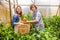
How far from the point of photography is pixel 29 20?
18.4 ft

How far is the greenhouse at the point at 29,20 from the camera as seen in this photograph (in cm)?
529

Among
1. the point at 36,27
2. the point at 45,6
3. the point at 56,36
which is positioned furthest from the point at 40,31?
the point at 45,6

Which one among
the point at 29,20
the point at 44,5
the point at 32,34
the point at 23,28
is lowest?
the point at 32,34

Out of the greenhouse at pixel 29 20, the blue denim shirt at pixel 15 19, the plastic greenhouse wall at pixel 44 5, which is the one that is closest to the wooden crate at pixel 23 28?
the greenhouse at pixel 29 20

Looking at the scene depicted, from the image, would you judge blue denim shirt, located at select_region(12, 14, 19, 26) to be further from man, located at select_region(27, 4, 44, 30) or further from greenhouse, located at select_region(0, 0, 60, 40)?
man, located at select_region(27, 4, 44, 30)

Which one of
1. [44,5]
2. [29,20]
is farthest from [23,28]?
[44,5]

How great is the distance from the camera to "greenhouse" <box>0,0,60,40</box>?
5.29 metres

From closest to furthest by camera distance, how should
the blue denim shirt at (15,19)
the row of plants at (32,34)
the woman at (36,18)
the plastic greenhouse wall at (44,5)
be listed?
the row of plants at (32,34) → the blue denim shirt at (15,19) → the woman at (36,18) → the plastic greenhouse wall at (44,5)

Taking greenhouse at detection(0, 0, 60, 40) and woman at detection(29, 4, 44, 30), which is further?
woman at detection(29, 4, 44, 30)

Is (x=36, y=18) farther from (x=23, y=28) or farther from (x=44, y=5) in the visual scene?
(x=44, y=5)

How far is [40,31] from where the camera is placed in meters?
5.45

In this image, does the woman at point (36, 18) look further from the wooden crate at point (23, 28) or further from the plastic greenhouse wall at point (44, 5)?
the plastic greenhouse wall at point (44, 5)

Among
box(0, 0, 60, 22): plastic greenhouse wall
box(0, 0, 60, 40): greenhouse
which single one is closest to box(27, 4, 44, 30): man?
box(0, 0, 60, 40): greenhouse

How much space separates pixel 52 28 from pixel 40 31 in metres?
0.54
